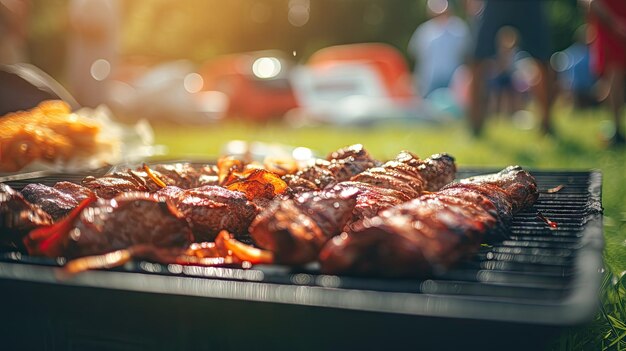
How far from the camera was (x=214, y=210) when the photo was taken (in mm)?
2410

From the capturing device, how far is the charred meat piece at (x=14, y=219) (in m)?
A: 2.21

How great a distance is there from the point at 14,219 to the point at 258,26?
129ft

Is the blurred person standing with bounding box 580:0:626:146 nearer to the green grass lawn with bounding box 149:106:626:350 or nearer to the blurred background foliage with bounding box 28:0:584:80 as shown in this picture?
the green grass lawn with bounding box 149:106:626:350

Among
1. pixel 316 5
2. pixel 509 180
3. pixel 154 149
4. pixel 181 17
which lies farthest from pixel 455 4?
pixel 181 17

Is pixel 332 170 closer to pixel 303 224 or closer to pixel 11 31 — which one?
pixel 303 224

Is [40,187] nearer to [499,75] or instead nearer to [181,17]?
[499,75]

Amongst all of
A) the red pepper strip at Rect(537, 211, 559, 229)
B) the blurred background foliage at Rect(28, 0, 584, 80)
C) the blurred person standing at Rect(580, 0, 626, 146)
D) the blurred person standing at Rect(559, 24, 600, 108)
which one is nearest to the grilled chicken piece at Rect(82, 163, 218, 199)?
the red pepper strip at Rect(537, 211, 559, 229)

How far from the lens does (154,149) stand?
17.5ft

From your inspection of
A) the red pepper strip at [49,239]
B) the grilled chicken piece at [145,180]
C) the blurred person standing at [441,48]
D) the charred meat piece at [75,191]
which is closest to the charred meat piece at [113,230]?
the red pepper strip at [49,239]

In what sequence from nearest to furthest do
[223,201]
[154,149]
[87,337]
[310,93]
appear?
[87,337] < [223,201] < [154,149] < [310,93]

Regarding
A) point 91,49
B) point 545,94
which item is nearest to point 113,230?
point 91,49

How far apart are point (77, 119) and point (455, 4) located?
11.2 metres

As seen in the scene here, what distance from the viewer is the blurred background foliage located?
37156 millimetres

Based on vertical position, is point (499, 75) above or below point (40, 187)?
above
